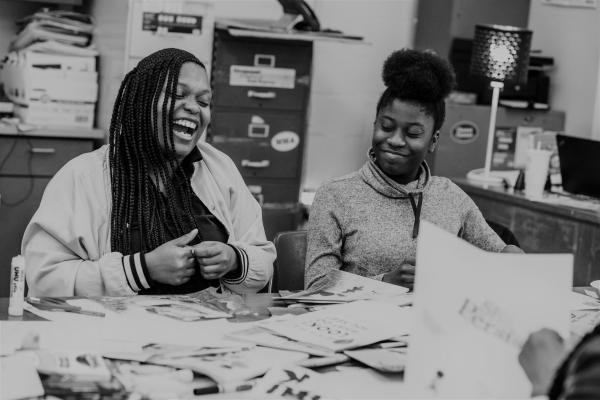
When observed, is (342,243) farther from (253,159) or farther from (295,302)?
(253,159)

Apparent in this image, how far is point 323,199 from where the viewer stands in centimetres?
248

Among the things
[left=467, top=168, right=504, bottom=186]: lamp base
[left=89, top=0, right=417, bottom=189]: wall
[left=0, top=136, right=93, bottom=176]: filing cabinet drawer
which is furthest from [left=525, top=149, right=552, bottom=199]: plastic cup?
[left=0, top=136, right=93, bottom=176]: filing cabinet drawer

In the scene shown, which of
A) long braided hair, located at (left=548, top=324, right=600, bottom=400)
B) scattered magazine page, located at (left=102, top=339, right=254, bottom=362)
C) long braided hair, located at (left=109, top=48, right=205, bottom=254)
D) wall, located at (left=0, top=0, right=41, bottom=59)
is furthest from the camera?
wall, located at (left=0, top=0, right=41, bottom=59)

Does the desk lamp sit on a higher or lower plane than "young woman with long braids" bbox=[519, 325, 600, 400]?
higher

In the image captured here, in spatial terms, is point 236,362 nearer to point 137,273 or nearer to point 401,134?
point 137,273

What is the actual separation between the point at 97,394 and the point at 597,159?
9.14ft

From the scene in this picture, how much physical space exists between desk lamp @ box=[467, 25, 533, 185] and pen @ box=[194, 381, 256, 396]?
2.84 m

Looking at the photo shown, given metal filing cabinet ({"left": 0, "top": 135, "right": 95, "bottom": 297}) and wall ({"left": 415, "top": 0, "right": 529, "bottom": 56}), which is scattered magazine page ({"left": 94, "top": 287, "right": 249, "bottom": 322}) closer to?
metal filing cabinet ({"left": 0, "top": 135, "right": 95, "bottom": 297})

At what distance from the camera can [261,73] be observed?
4.10 m

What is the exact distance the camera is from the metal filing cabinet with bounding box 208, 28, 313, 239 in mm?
4070

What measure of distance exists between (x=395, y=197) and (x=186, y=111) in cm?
63

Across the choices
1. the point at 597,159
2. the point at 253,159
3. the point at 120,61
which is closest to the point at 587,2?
the point at 597,159

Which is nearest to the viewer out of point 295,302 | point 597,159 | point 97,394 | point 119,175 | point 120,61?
point 97,394

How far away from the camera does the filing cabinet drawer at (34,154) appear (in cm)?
386
